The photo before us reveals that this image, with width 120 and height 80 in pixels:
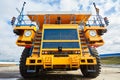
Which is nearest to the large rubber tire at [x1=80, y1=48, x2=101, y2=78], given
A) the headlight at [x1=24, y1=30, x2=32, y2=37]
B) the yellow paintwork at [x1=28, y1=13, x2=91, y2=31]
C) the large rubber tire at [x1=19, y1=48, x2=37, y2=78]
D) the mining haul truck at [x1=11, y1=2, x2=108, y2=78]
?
the mining haul truck at [x1=11, y1=2, x2=108, y2=78]

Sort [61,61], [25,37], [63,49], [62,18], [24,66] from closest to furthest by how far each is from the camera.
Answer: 1. [61,61]
2. [63,49]
3. [25,37]
4. [24,66]
5. [62,18]

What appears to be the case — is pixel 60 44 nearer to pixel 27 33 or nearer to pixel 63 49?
pixel 63 49

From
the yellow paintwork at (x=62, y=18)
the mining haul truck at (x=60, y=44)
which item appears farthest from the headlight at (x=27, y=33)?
the yellow paintwork at (x=62, y=18)

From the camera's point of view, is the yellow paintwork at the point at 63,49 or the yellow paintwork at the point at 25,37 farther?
the yellow paintwork at the point at 25,37

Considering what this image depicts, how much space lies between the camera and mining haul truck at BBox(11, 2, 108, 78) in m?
9.62

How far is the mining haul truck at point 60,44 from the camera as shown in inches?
379

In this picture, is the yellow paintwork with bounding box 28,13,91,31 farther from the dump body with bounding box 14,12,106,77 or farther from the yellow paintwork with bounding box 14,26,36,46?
the yellow paintwork with bounding box 14,26,36,46

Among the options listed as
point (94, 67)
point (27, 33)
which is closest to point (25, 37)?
point (27, 33)

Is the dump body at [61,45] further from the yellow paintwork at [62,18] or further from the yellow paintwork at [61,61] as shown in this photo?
the yellow paintwork at [62,18]

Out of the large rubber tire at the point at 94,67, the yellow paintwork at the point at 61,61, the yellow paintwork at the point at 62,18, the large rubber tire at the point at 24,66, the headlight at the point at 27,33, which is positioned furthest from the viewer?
the yellow paintwork at the point at 62,18

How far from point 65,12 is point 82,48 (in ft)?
7.45

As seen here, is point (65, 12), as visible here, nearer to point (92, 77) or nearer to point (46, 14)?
point (46, 14)

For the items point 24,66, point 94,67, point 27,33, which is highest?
point 27,33

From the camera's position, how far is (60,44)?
1054cm
